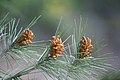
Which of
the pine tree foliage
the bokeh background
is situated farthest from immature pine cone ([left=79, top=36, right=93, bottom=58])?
the bokeh background

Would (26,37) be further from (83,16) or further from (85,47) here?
(83,16)

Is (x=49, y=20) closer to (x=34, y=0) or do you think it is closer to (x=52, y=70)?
(x=34, y=0)

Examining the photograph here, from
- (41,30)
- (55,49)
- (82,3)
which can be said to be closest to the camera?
(55,49)

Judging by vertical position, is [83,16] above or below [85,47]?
above

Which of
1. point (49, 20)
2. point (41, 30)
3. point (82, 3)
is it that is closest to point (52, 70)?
point (49, 20)

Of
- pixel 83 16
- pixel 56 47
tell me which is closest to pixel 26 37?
pixel 56 47
